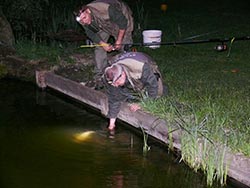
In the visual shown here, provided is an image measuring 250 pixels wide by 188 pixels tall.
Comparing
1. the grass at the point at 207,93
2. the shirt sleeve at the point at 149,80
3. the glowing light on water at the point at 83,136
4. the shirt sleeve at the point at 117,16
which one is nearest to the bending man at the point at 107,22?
the shirt sleeve at the point at 117,16

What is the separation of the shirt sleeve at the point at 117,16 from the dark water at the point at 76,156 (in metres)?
1.34

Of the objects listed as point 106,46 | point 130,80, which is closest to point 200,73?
point 106,46

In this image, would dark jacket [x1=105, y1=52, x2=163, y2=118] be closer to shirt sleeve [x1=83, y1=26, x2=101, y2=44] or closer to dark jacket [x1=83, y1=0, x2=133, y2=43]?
dark jacket [x1=83, y1=0, x2=133, y2=43]

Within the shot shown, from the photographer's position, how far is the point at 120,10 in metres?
7.31

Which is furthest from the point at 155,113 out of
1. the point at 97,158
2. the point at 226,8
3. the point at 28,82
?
the point at 226,8

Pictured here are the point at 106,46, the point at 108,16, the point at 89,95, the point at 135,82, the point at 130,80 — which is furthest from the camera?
the point at 89,95

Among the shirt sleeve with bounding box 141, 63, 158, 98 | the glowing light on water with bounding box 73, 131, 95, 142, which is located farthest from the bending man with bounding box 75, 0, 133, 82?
the glowing light on water with bounding box 73, 131, 95, 142

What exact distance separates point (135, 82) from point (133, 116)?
0.70m

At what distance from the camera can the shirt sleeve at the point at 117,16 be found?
7.24m

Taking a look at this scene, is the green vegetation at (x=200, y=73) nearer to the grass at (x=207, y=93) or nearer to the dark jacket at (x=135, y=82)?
the grass at (x=207, y=93)

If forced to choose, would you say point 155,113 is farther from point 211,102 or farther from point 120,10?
point 120,10

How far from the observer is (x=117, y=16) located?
7242 millimetres

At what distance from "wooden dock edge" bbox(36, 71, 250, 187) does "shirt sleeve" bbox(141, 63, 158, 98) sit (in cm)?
29

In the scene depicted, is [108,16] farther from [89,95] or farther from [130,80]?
[130,80]
